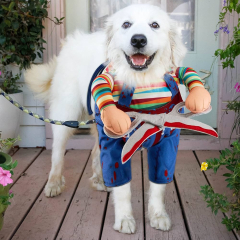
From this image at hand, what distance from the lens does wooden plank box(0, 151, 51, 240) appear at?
1.62 metres

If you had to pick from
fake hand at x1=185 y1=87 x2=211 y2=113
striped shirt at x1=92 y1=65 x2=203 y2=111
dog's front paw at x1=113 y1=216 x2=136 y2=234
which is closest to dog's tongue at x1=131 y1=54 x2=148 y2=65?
striped shirt at x1=92 y1=65 x2=203 y2=111

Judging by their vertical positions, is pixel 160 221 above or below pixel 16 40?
below

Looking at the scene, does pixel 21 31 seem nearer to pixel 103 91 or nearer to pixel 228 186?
pixel 103 91

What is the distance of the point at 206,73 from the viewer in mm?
2795

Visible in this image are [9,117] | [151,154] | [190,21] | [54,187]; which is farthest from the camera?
[190,21]

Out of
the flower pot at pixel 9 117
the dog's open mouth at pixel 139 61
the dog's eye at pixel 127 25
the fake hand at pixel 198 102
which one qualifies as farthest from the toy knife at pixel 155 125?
the flower pot at pixel 9 117

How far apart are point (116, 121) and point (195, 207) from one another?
0.91 metres

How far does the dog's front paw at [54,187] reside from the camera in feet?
6.34

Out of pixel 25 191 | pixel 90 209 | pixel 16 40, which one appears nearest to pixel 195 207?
pixel 90 209

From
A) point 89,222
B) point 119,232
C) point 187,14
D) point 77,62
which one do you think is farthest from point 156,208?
point 187,14

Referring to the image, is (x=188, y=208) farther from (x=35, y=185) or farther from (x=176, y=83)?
(x=35, y=185)

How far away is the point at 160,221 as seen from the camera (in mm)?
1560

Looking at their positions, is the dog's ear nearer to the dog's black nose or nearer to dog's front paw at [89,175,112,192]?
the dog's black nose

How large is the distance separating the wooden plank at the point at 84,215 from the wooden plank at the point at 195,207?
0.44 meters
